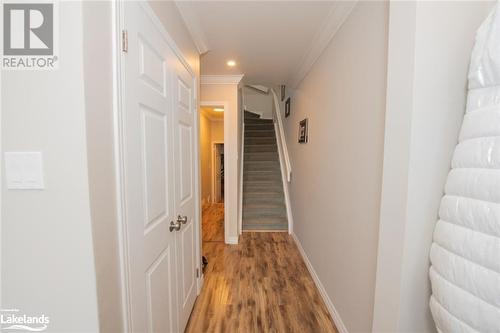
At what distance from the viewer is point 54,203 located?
722mm

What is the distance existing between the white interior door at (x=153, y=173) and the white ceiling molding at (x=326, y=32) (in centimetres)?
121

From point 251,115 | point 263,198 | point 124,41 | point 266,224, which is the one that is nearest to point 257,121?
point 251,115

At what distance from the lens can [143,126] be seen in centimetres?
104

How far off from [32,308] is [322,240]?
6.72 ft

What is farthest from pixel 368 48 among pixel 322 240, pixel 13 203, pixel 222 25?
pixel 13 203

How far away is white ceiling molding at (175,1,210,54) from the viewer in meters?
1.59

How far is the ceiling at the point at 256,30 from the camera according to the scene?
1.62 m

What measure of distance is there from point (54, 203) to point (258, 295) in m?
1.91

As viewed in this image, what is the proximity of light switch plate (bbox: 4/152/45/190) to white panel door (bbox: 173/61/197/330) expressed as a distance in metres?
0.80

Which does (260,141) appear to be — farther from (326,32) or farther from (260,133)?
(326,32)

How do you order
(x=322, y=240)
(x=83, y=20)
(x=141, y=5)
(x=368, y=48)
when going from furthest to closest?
1. (x=322, y=240)
2. (x=368, y=48)
3. (x=141, y=5)
4. (x=83, y=20)

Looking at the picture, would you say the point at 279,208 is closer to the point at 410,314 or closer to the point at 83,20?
the point at 410,314

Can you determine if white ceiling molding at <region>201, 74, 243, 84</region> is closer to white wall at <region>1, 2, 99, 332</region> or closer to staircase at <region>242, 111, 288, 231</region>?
staircase at <region>242, 111, 288, 231</region>

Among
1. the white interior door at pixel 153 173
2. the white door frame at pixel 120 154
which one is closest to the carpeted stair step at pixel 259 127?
the white interior door at pixel 153 173
